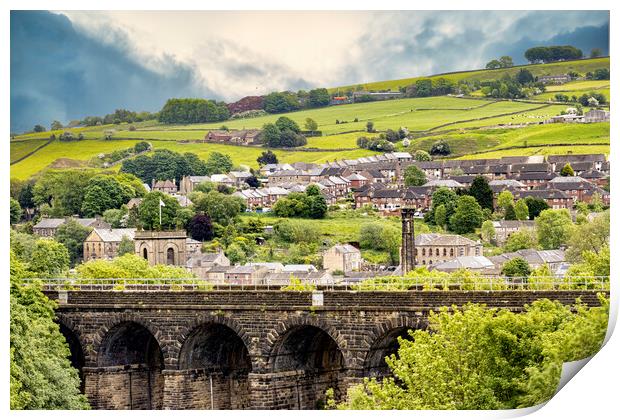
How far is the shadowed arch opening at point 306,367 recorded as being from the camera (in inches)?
3204

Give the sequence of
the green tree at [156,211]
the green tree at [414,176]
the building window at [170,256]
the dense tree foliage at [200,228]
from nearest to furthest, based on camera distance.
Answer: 1. the building window at [170,256]
2. the green tree at [156,211]
3. the dense tree foliage at [200,228]
4. the green tree at [414,176]

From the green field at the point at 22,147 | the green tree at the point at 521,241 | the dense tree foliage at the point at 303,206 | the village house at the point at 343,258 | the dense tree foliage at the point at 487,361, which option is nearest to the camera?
the dense tree foliage at the point at 487,361

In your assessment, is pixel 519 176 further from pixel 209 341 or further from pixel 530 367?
pixel 530 367

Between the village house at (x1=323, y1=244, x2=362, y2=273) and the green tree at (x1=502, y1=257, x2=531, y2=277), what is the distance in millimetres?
15623

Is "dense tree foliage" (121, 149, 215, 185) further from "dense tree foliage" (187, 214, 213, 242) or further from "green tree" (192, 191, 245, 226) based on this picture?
"dense tree foliage" (187, 214, 213, 242)

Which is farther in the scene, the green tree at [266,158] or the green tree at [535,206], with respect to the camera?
the green tree at [266,158]

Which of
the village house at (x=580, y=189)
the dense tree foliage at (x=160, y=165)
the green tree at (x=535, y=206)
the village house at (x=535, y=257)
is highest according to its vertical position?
the dense tree foliage at (x=160, y=165)

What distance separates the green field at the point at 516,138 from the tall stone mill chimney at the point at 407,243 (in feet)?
68.8

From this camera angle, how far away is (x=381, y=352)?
79438mm

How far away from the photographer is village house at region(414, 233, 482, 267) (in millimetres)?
125625

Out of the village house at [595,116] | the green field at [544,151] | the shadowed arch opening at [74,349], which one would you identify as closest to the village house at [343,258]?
the green field at [544,151]

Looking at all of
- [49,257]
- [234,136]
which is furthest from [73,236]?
[234,136]

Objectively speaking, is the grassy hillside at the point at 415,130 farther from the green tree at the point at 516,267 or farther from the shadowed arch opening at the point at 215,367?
the shadowed arch opening at the point at 215,367

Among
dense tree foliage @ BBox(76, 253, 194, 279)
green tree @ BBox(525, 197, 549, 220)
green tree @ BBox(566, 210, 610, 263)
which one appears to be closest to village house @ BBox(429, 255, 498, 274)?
green tree @ BBox(566, 210, 610, 263)
